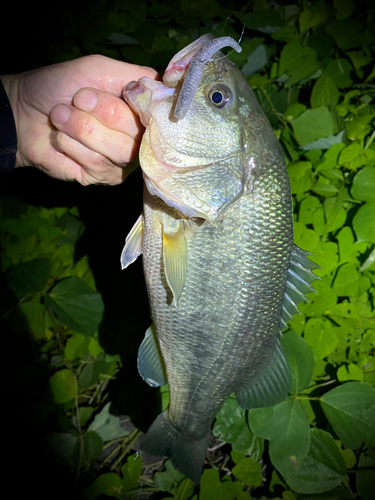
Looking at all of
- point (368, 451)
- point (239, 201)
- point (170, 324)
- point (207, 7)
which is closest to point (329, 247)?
point (239, 201)

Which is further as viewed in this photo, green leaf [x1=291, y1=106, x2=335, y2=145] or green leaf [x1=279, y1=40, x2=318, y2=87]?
green leaf [x1=279, y1=40, x2=318, y2=87]

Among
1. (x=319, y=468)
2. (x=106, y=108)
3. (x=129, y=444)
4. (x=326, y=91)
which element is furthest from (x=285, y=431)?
(x=326, y=91)

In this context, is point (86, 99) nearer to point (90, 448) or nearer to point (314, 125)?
point (314, 125)

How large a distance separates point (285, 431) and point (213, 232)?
1195 mm

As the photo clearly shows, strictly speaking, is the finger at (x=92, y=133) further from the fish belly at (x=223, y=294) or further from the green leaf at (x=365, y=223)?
the green leaf at (x=365, y=223)

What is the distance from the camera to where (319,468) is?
1611 mm

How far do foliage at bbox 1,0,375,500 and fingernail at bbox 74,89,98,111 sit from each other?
1111mm

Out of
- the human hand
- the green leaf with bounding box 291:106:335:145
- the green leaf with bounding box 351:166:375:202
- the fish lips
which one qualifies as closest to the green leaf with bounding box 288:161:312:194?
the green leaf with bounding box 291:106:335:145

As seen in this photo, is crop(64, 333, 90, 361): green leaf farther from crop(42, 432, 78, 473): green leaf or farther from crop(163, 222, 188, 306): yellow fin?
crop(163, 222, 188, 306): yellow fin

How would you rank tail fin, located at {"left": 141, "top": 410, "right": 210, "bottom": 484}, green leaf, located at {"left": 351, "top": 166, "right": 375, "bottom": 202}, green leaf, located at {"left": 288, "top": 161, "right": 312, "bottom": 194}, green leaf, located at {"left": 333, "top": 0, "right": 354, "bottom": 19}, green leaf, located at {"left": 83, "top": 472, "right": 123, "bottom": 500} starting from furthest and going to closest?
1. green leaf, located at {"left": 333, "top": 0, "right": 354, "bottom": 19}
2. green leaf, located at {"left": 83, "top": 472, "right": 123, "bottom": 500}
3. green leaf, located at {"left": 288, "top": 161, "right": 312, "bottom": 194}
4. green leaf, located at {"left": 351, "top": 166, "right": 375, "bottom": 202}
5. tail fin, located at {"left": 141, "top": 410, "right": 210, "bottom": 484}

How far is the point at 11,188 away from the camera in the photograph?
2.53 metres

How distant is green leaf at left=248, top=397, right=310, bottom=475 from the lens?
1580 millimetres

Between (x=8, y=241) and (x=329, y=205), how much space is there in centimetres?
207

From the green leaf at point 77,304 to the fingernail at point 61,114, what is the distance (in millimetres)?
1144
